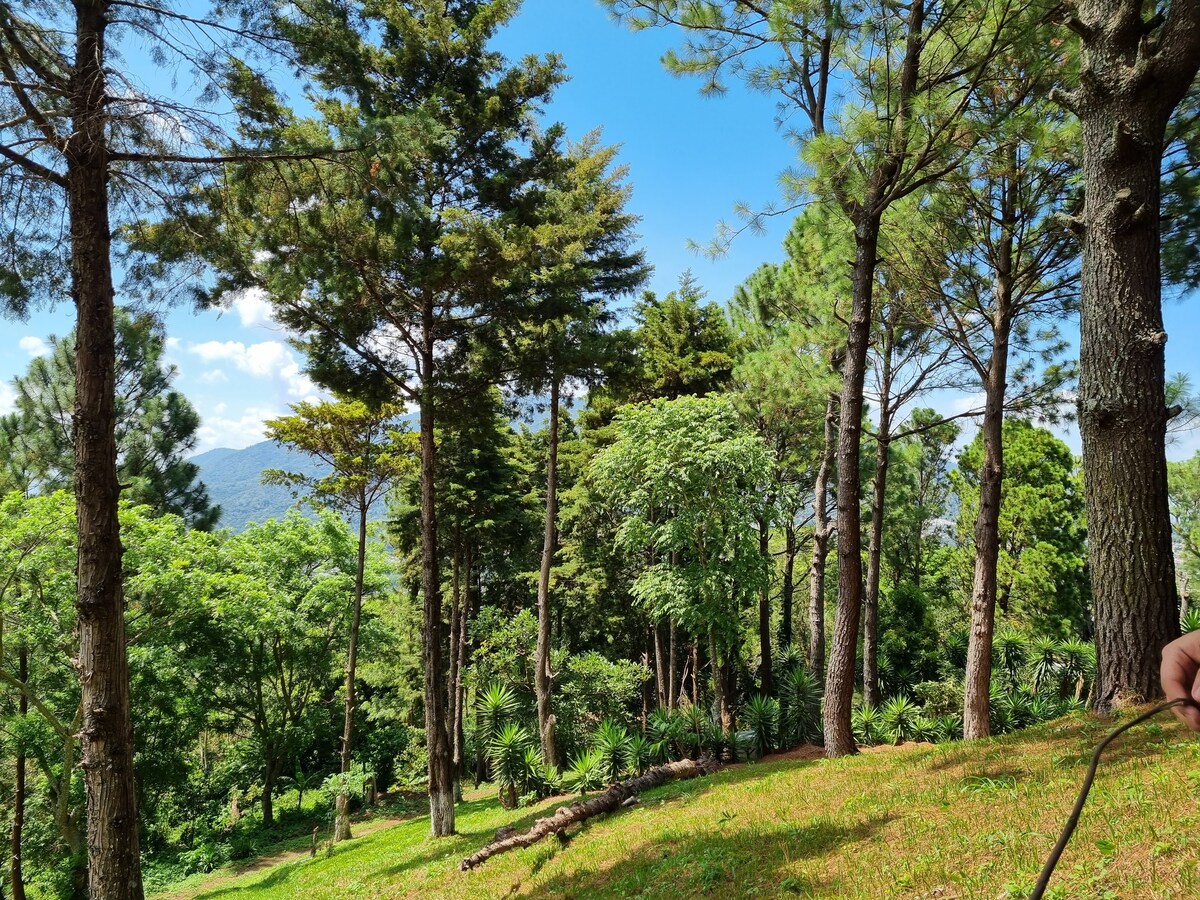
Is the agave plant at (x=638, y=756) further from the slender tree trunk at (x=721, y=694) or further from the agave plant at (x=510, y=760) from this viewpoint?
the slender tree trunk at (x=721, y=694)

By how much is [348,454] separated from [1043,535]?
19.4 meters

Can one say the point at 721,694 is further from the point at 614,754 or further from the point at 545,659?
the point at 545,659

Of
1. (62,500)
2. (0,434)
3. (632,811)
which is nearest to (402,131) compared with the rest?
(632,811)

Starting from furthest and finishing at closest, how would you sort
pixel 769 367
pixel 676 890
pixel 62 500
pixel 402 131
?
pixel 769 367, pixel 62 500, pixel 402 131, pixel 676 890

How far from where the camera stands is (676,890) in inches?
176

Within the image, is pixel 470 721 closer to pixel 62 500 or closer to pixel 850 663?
pixel 62 500

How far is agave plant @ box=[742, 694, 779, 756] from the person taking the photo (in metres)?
12.0

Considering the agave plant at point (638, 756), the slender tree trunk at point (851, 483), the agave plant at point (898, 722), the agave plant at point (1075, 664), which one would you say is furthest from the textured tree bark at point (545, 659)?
the agave plant at point (1075, 664)

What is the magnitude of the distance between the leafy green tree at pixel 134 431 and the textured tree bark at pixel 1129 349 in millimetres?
18239

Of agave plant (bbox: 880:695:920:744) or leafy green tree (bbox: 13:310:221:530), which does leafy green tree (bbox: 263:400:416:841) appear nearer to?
leafy green tree (bbox: 13:310:221:530)

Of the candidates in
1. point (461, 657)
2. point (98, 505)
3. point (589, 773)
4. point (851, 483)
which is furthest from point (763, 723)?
point (98, 505)

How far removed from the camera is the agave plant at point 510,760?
38.0ft

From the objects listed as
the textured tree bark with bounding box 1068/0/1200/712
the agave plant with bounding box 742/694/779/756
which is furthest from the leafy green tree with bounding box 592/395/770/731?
the textured tree bark with bounding box 1068/0/1200/712

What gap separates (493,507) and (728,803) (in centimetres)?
1303
